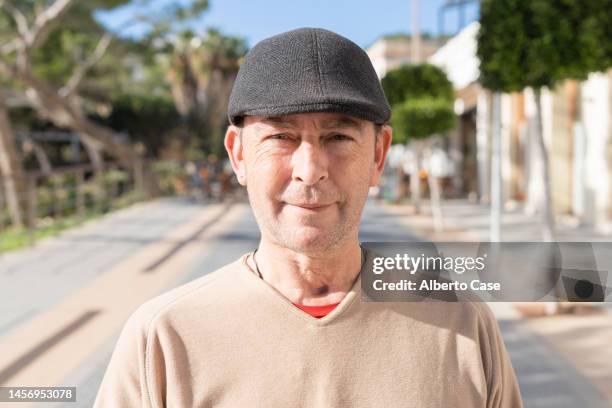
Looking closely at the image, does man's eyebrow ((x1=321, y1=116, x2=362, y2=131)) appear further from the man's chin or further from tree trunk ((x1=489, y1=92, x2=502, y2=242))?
tree trunk ((x1=489, y1=92, x2=502, y2=242))

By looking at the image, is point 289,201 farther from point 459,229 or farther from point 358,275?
point 459,229

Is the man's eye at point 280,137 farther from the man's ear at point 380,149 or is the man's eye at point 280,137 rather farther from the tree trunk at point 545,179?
the tree trunk at point 545,179

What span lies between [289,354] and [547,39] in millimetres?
6077

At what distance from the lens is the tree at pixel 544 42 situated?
653cm

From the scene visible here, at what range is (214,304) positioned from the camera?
1.40 meters

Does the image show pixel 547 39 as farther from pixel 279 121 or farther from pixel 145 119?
pixel 145 119

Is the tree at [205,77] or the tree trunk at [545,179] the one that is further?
the tree at [205,77]

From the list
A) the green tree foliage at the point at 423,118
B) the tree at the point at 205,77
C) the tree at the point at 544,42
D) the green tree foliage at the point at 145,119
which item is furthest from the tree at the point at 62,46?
the tree at the point at 544,42

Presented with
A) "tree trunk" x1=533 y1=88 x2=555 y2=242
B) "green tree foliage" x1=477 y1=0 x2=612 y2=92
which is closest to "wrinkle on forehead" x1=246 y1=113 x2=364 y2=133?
"green tree foliage" x1=477 y1=0 x2=612 y2=92

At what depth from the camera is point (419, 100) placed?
15.9 metres

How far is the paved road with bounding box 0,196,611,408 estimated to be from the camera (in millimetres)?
4805

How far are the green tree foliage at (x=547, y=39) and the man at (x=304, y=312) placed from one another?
5.79 meters

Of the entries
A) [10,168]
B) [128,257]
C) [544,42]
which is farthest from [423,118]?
[10,168]

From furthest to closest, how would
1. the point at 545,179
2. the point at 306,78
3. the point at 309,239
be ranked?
the point at 545,179
the point at 309,239
the point at 306,78
